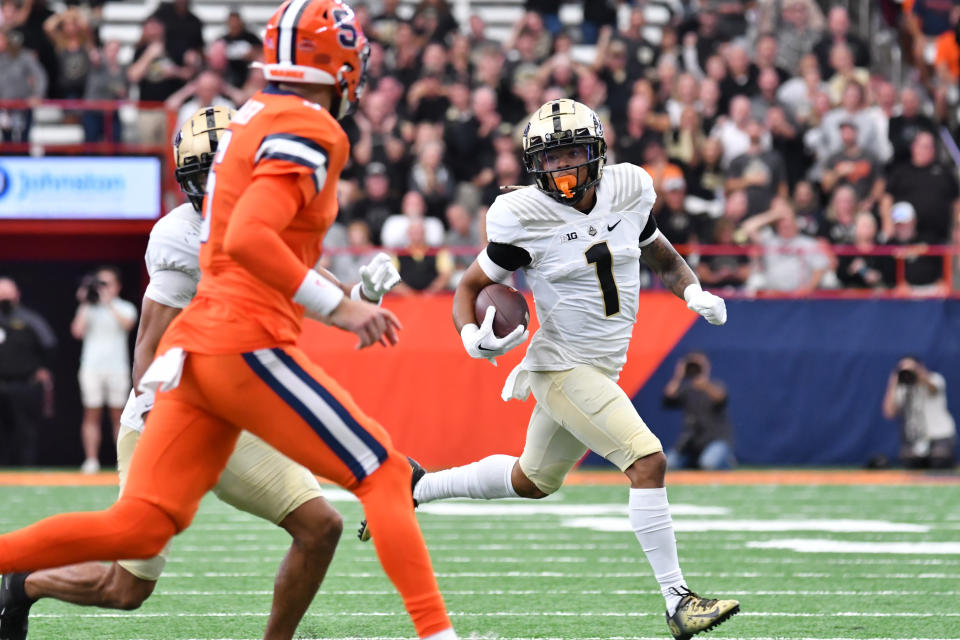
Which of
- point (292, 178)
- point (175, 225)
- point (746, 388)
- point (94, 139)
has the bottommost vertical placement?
point (746, 388)

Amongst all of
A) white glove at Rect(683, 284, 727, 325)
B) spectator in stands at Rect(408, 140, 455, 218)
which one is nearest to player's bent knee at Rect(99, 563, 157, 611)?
white glove at Rect(683, 284, 727, 325)

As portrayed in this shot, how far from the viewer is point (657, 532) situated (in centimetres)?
495

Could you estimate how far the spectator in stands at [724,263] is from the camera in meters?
12.7

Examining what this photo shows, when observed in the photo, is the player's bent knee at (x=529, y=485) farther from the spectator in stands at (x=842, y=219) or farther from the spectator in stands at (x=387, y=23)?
the spectator in stands at (x=387, y=23)

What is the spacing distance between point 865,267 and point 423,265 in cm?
374

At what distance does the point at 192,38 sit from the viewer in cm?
1386

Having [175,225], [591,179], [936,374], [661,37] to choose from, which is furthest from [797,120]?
[175,225]

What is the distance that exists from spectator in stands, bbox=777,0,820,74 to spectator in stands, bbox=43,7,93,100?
6784 millimetres

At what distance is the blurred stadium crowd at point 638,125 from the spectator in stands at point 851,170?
0.02 metres

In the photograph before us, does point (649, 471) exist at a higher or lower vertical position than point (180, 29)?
lower

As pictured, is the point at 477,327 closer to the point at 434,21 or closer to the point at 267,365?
the point at 267,365

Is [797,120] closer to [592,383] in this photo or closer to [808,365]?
[808,365]

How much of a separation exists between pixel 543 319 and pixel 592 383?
0.36 meters

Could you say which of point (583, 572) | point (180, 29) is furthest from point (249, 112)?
point (180, 29)
